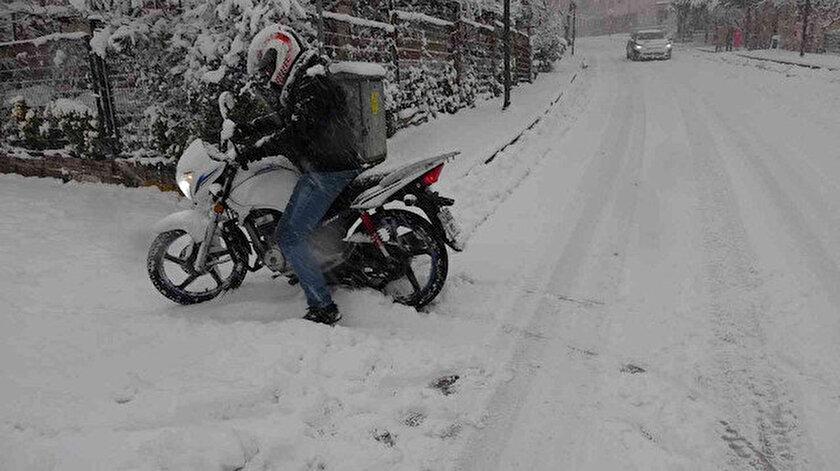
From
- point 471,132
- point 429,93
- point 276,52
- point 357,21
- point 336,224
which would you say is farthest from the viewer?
point 429,93

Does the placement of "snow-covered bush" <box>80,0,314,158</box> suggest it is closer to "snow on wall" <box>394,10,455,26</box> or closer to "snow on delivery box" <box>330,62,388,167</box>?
"snow on delivery box" <box>330,62,388,167</box>

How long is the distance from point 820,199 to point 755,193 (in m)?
0.62

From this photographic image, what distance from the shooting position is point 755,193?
636 cm

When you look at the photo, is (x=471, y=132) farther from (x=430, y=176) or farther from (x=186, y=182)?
(x=186, y=182)

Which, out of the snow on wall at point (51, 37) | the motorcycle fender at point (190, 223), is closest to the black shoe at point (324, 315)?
the motorcycle fender at point (190, 223)

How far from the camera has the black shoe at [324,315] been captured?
381cm

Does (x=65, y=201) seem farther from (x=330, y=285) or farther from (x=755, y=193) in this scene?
(x=755, y=193)

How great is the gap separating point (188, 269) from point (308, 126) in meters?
1.62

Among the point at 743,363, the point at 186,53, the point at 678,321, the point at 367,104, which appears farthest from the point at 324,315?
the point at 186,53

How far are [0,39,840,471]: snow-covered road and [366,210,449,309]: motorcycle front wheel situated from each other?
0.17m

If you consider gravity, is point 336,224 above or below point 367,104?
below

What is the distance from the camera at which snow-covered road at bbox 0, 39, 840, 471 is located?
2.57 meters

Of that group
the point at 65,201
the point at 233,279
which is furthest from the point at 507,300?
the point at 65,201

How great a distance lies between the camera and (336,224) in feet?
13.2
